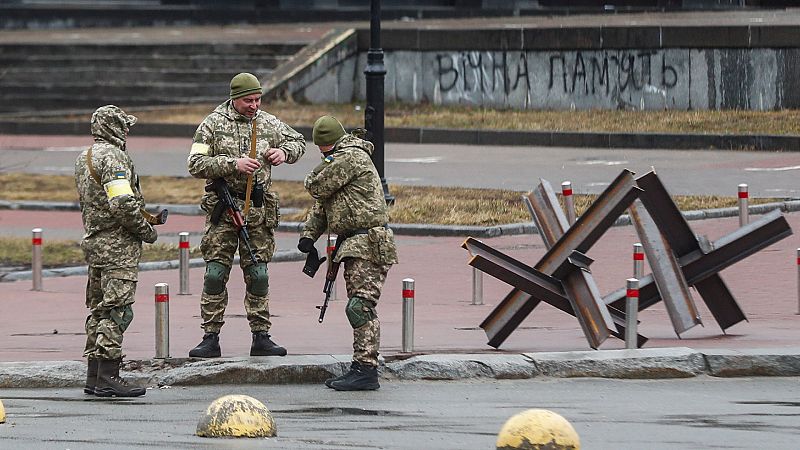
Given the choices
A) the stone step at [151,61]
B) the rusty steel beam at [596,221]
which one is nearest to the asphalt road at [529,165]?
the stone step at [151,61]

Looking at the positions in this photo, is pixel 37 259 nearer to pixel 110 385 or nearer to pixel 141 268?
pixel 141 268

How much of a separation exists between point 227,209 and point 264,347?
0.96m

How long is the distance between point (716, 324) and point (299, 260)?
5808 millimetres

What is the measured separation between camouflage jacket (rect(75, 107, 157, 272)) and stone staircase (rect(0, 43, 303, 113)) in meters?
24.6

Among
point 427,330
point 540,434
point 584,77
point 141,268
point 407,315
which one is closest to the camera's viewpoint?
point 540,434

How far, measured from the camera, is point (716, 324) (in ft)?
43.9

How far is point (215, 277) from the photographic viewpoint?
11.8m

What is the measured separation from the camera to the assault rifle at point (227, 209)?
→ 11.6 m

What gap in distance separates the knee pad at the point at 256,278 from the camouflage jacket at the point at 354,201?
0.73 meters

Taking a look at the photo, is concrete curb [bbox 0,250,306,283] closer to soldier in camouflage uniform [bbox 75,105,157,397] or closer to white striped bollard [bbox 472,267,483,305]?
white striped bollard [bbox 472,267,483,305]

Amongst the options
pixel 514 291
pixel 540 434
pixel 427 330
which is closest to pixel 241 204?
pixel 514 291

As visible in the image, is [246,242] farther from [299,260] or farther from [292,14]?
[292,14]

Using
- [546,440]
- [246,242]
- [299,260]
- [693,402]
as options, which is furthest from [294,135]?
[299,260]

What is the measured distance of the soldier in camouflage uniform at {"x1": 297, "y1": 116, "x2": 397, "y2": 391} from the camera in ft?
36.3
